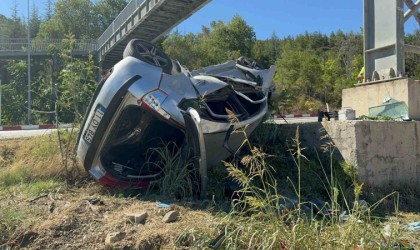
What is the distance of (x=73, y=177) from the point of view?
541cm

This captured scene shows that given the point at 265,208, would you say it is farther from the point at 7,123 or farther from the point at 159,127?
the point at 7,123

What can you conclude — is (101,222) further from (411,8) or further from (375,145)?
(411,8)

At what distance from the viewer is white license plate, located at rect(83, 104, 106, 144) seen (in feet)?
14.8

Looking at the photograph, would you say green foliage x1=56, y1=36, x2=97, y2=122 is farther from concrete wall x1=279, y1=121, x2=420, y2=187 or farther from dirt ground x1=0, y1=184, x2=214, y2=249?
concrete wall x1=279, y1=121, x2=420, y2=187

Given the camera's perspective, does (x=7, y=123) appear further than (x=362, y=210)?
Yes

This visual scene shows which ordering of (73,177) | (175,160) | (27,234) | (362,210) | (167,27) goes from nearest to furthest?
(362,210) < (27,234) < (175,160) < (73,177) < (167,27)

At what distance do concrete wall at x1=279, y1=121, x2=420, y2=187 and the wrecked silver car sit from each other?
132 cm

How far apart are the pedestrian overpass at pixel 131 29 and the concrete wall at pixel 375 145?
890cm

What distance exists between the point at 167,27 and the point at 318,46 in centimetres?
3155

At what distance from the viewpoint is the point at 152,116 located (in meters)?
4.89

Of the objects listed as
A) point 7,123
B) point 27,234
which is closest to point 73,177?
point 27,234

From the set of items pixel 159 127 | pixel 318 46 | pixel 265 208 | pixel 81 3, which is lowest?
pixel 265 208

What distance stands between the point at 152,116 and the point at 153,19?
14.9m

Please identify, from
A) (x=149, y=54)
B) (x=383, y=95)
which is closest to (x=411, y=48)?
(x=383, y=95)
